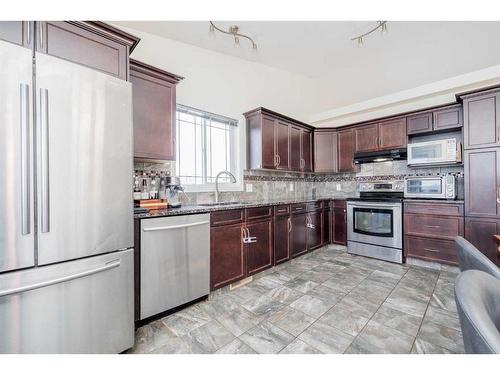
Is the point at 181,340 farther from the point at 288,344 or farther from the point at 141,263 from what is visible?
the point at 288,344

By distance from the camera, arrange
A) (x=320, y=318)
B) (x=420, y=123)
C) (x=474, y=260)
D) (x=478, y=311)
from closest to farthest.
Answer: (x=478, y=311), (x=474, y=260), (x=320, y=318), (x=420, y=123)

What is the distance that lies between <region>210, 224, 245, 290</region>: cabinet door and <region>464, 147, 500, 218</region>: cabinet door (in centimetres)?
294

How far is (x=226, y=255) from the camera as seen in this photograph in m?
2.46

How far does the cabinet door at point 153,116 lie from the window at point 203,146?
54cm

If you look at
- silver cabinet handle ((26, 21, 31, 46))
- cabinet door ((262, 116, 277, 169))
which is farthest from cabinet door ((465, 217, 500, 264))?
silver cabinet handle ((26, 21, 31, 46))

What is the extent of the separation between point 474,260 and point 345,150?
339cm

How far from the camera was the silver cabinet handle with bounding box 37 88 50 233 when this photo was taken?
1232 millimetres

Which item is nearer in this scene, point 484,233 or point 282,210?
point 484,233

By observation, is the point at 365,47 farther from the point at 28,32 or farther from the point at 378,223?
the point at 28,32

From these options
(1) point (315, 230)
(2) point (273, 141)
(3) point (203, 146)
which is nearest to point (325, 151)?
(2) point (273, 141)

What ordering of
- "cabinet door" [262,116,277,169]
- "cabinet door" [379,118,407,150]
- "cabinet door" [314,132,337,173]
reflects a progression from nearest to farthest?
"cabinet door" [262,116,277,169] → "cabinet door" [379,118,407,150] → "cabinet door" [314,132,337,173]

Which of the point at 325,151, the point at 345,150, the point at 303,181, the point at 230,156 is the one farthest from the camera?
the point at 303,181

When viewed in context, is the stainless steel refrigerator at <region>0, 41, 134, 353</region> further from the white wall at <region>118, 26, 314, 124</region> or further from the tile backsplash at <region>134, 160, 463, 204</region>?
the white wall at <region>118, 26, 314, 124</region>
